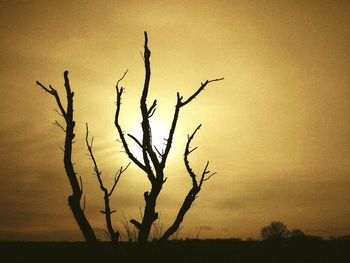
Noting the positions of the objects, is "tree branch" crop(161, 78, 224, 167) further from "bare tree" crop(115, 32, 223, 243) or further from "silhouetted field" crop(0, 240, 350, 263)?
"silhouetted field" crop(0, 240, 350, 263)

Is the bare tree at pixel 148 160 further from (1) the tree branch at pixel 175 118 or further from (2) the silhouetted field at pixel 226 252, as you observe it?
(2) the silhouetted field at pixel 226 252

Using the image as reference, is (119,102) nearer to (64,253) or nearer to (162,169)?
(162,169)

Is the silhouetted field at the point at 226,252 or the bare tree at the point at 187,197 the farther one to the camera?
the silhouetted field at the point at 226,252

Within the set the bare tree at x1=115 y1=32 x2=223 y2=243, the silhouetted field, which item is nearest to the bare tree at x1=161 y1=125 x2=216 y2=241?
the bare tree at x1=115 y1=32 x2=223 y2=243

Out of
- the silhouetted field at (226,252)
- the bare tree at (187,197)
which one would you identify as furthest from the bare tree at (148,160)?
the silhouetted field at (226,252)

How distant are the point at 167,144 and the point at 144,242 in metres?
1.42

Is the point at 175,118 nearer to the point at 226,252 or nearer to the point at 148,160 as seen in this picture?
the point at 148,160

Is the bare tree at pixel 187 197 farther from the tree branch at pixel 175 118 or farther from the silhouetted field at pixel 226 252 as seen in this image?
the silhouetted field at pixel 226 252

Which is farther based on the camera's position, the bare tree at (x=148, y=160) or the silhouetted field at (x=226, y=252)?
the silhouetted field at (x=226, y=252)

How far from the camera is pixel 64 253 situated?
13.3 metres

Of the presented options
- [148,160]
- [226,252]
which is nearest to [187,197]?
→ [148,160]

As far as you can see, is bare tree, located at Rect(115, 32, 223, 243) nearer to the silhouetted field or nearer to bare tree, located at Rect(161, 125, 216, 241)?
bare tree, located at Rect(161, 125, 216, 241)

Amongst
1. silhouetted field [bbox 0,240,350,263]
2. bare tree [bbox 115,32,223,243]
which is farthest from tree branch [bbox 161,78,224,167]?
silhouetted field [bbox 0,240,350,263]

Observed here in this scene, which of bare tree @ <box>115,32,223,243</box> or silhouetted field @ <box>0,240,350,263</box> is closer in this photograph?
bare tree @ <box>115,32,223,243</box>
